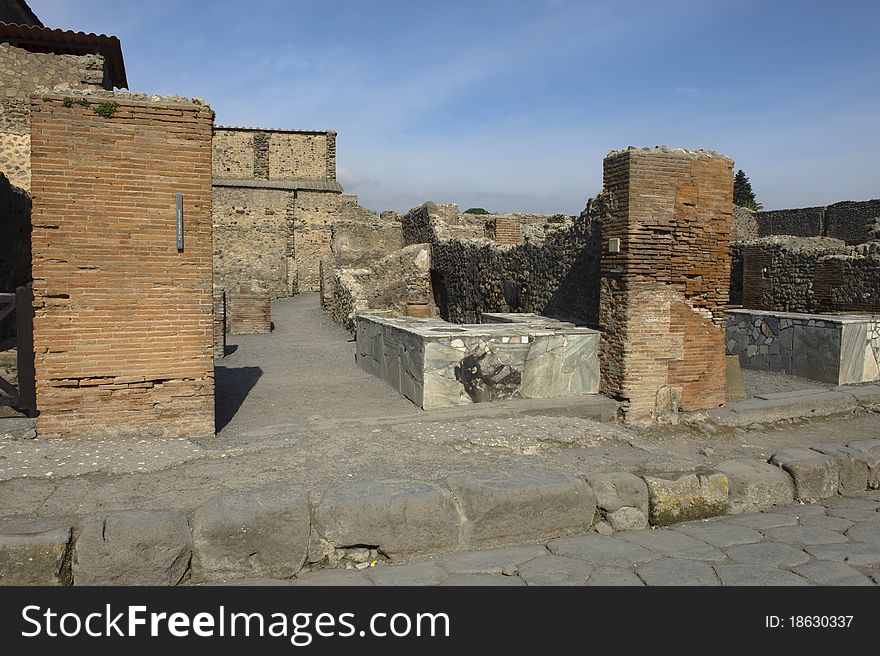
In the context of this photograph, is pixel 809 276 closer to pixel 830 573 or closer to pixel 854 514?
pixel 854 514

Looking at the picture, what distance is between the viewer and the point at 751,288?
14.9 m

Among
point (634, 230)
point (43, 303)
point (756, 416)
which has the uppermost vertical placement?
point (634, 230)

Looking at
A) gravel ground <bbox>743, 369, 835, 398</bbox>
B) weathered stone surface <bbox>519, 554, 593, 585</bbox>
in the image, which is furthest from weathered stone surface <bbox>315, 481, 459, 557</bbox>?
gravel ground <bbox>743, 369, 835, 398</bbox>

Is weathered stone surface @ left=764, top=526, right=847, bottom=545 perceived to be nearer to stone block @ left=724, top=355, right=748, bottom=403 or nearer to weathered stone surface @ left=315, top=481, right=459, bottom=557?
weathered stone surface @ left=315, top=481, right=459, bottom=557

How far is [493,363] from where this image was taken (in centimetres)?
673

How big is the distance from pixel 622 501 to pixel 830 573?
1169 mm

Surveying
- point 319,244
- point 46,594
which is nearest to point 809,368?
point 46,594

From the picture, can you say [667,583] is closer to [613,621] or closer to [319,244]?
[613,621]

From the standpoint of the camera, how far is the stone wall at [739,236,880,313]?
12078mm

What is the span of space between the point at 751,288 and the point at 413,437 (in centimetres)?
1235

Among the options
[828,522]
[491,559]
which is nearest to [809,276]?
[828,522]

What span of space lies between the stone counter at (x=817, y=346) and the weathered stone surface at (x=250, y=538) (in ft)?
27.6

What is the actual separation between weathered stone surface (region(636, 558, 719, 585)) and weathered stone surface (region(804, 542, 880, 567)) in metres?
0.74

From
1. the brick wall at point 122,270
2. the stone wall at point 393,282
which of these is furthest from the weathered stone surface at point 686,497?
the stone wall at point 393,282
